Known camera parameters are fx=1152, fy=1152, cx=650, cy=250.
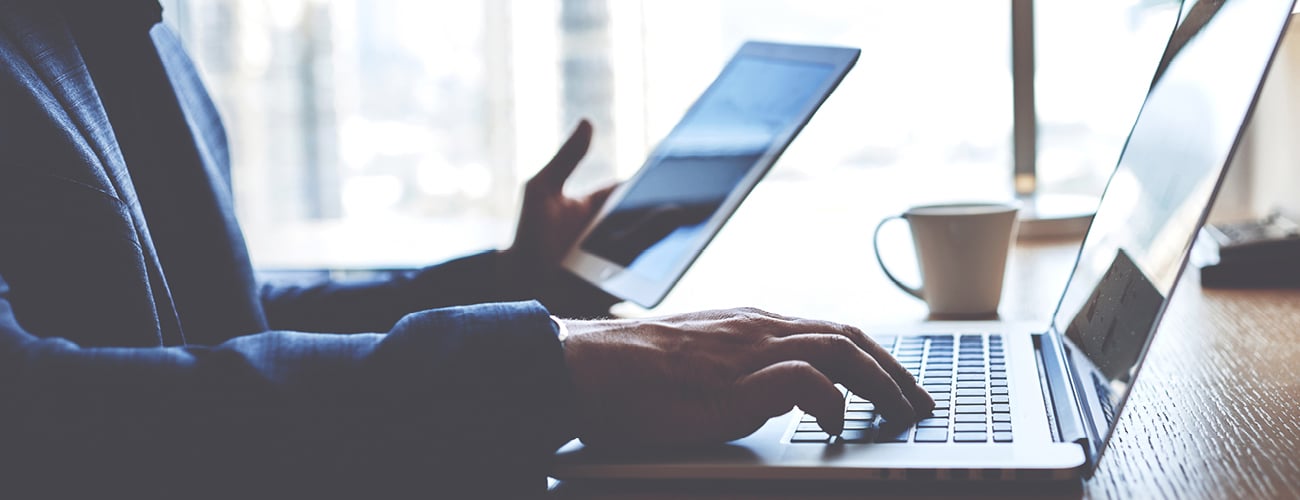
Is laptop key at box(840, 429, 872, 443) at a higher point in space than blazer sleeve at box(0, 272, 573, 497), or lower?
lower

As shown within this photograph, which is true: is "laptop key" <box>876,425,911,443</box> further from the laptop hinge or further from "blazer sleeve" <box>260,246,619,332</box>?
"blazer sleeve" <box>260,246,619,332</box>

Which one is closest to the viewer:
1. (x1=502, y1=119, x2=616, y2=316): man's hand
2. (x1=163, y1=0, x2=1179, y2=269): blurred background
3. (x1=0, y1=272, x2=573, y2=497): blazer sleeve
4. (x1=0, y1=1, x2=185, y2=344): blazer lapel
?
(x1=0, y1=272, x2=573, y2=497): blazer sleeve

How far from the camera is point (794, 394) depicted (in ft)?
1.93

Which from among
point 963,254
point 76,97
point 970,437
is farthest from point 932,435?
point 76,97

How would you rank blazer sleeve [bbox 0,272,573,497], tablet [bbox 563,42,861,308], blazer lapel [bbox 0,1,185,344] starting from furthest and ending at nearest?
tablet [bbox 563,42,861,308] < blazer lapel [bbox 0,1,185,344] < blazer sleeve [bbox 0,272,573,497]

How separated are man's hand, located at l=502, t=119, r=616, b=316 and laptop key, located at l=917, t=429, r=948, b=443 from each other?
54 centimetres

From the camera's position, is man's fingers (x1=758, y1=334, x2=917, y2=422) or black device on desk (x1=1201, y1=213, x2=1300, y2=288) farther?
black device on desk (x1=1201, y1=213, x2=1300, y2=288)

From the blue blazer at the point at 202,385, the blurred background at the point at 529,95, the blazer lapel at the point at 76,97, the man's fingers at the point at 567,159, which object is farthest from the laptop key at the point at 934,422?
the blurred background at the point at 529,95

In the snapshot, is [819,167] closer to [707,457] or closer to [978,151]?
[978,151]

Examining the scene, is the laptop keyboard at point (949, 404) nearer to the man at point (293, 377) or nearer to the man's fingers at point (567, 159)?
the man at point (293, 377)

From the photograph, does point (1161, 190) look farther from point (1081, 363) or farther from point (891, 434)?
point (891, 434)

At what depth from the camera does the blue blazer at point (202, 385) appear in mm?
545

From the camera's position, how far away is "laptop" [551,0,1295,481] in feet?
1.83

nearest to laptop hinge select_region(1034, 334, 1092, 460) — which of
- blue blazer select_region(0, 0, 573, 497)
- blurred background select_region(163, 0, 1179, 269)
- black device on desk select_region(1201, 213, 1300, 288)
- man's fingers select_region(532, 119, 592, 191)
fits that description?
blue blazer select_region(0, 0, 573, 497)
